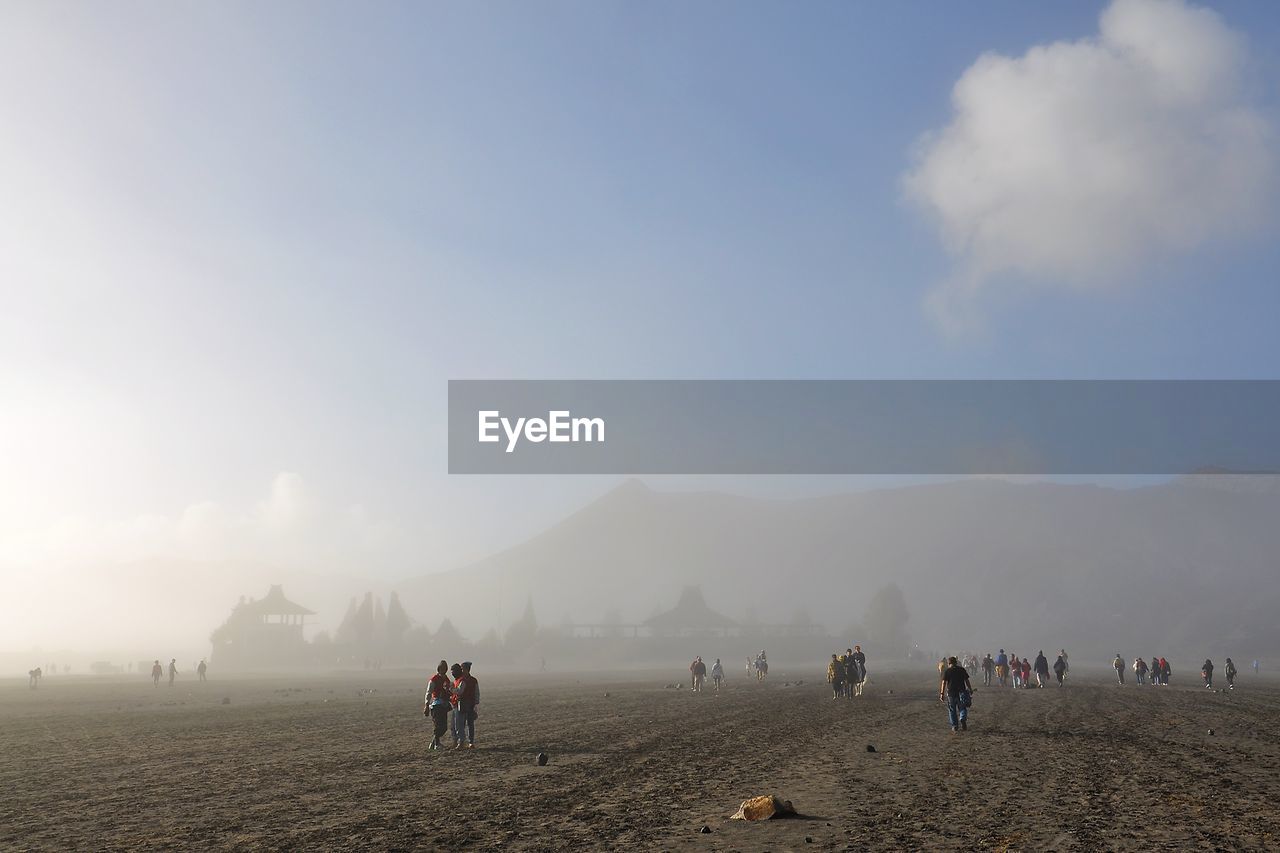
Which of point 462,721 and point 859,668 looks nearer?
point 462,721

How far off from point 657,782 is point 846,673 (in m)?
23.0

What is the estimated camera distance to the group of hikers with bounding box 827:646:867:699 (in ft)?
115

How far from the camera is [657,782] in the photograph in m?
14.8

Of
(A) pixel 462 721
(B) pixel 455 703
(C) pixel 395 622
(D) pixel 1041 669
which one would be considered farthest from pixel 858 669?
(C) pixel 395 622

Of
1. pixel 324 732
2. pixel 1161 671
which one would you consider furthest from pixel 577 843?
pixel 1161 671

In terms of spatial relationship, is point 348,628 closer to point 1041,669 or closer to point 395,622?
point 395,622

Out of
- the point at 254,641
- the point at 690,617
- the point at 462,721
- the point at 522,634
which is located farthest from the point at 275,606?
the point at 462,721

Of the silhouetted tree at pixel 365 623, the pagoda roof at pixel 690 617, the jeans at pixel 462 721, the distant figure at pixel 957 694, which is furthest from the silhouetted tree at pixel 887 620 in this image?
the jeans at pixel 462 721

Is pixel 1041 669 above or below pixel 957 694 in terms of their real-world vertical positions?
below

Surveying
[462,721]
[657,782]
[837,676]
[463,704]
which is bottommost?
[837,676]

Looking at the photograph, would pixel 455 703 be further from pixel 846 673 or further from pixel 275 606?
pixel 275 606

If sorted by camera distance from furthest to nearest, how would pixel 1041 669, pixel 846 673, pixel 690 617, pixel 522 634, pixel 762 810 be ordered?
1. pixel 690 617
2. pixel 522 634
3. pixel 1041 669
4. pixel 846 673
5. pixel 762 810

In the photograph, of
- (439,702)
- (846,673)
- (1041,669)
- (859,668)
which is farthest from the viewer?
(1041,669)

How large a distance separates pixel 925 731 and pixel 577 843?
1552 centimetres
